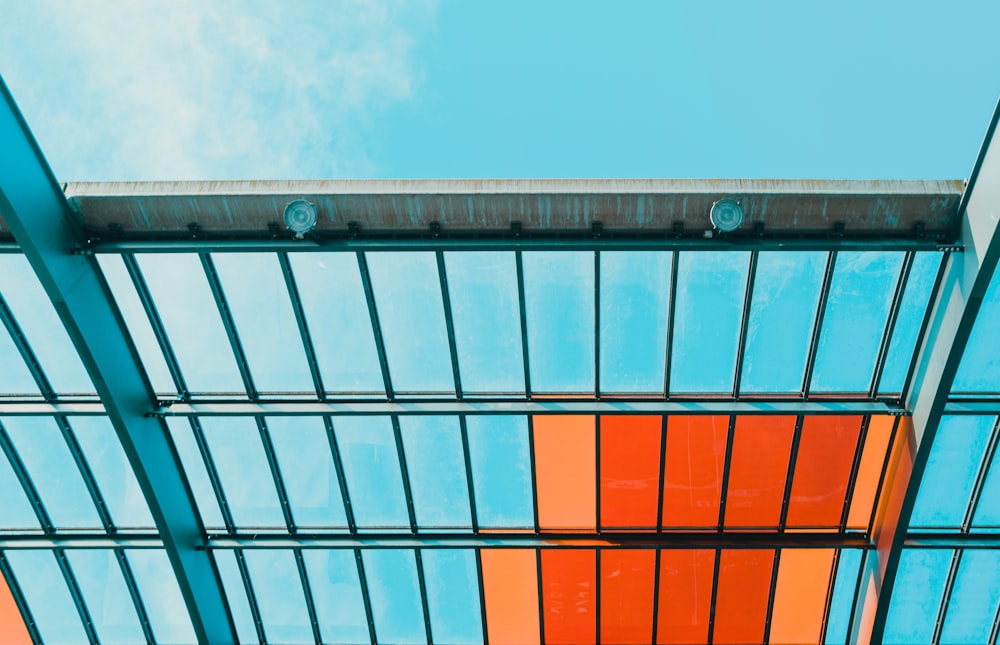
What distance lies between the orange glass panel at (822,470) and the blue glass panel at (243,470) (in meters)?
10.6

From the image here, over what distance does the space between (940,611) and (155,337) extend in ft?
55.0

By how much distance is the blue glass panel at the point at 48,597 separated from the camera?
18594mm

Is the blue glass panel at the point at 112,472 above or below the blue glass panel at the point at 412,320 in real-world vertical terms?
below

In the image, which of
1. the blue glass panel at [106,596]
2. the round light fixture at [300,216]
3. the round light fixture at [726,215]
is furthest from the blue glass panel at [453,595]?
the round light fixture at [726,215]

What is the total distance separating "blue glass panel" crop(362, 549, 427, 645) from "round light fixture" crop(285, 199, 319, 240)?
785cm

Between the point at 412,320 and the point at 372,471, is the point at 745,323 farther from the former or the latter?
the point at 372,471

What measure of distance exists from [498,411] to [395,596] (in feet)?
18.5

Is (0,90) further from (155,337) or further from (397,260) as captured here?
(397,260)

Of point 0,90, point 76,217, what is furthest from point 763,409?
point 0,90

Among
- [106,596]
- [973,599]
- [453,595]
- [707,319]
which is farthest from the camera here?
[106,596]

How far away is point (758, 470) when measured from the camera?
16859 mm

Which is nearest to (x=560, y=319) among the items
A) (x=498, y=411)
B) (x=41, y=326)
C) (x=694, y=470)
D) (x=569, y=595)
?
(x=498, y=411)

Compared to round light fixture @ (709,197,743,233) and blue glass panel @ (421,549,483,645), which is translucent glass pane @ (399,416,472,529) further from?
round light fixture @ (709,197,743,233)

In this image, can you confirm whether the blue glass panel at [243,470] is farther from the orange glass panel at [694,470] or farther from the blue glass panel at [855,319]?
the blue glass panel at [855,319]
